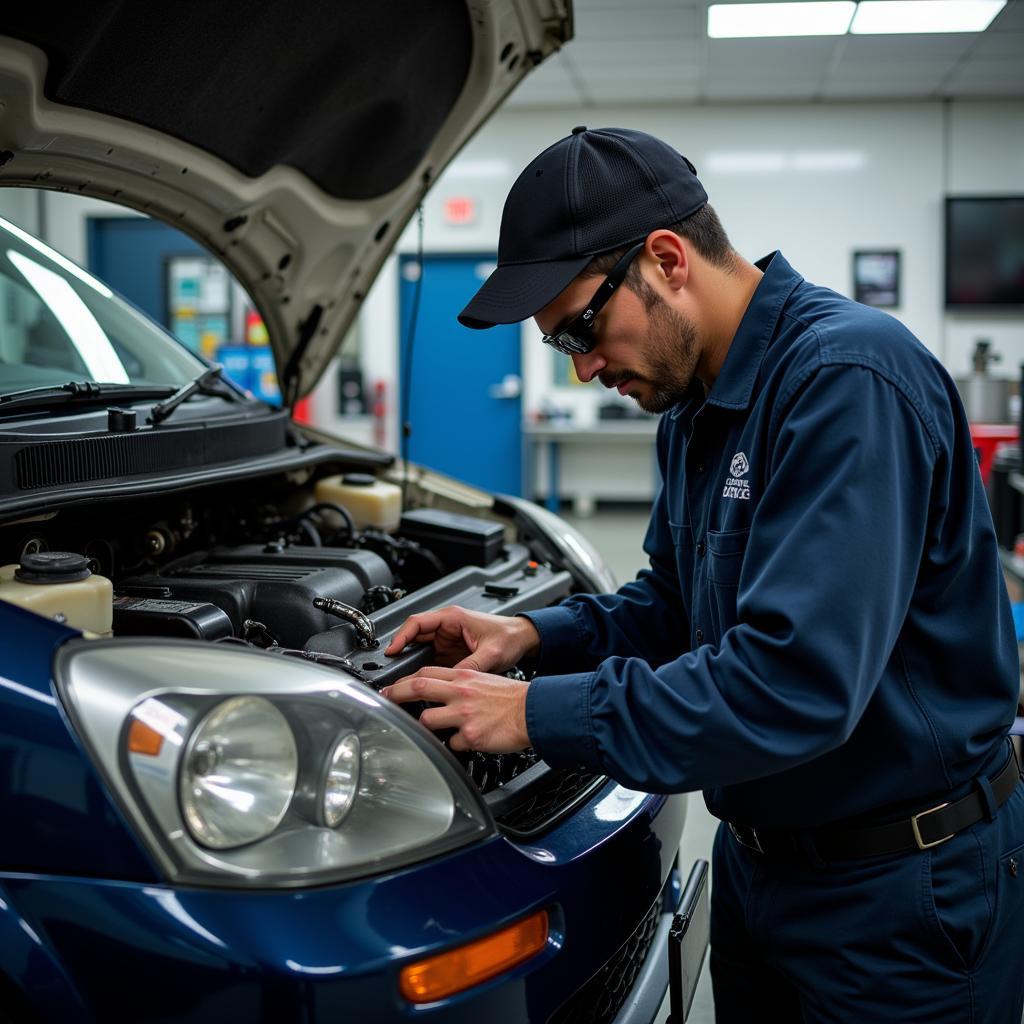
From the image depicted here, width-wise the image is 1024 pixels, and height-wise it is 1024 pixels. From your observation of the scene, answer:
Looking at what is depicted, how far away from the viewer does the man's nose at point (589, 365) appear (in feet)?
4.02

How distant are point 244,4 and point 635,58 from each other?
6.20m

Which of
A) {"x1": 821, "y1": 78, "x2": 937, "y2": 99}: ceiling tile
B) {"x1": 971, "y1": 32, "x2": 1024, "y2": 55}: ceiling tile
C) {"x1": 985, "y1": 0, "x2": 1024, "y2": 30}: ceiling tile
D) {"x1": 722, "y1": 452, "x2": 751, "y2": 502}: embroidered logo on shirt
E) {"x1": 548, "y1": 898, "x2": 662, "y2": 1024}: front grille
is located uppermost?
{"x1": 821, "y1": 78, "x2": 937, "y2": 99}: ceiling tile

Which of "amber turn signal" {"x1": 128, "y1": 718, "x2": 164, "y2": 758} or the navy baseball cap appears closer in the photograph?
"amber turn signal" {"x1": 128, "y1": 718, "x2": 164, "y2": 758}

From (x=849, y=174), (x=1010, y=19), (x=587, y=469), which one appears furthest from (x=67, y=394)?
(x=849, y=174)

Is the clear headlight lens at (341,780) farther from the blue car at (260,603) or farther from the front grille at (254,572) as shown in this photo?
the front grille at (254,572)

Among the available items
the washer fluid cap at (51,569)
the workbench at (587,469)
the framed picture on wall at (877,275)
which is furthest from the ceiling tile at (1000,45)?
the washer fluid cap at (51,569)

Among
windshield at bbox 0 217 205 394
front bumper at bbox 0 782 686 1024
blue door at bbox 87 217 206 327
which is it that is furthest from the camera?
blue door at bbox 87 217 206 327

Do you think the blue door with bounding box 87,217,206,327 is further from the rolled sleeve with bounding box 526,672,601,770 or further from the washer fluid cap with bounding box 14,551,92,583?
the rolled sleeve with bounding box 526,672,601,770

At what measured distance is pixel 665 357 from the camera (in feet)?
3.97

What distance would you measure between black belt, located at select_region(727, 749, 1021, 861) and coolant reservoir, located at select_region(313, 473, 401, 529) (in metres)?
1.21

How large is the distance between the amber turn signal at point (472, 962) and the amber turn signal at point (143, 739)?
293mm

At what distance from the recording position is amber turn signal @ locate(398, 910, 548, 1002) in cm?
95

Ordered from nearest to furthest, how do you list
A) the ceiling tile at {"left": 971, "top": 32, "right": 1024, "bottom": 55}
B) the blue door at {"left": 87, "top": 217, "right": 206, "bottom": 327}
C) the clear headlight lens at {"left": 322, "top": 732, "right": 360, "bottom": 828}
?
the clear headlight lens at {"left": 322, "top": 732, "right": 360, "bottom": 828} → the ceiling tile at {"left": 971, "top": 32, "right": 1024, "bottom": 55} → the blue door at {"left": 87, "top": 217, "right": 206, "bottom": 327}

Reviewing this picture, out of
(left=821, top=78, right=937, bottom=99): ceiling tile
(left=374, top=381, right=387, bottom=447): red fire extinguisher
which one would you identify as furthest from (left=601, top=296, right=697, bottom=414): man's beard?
(left=374, top=381, right=387, bottom=447): red fire extinguisher
